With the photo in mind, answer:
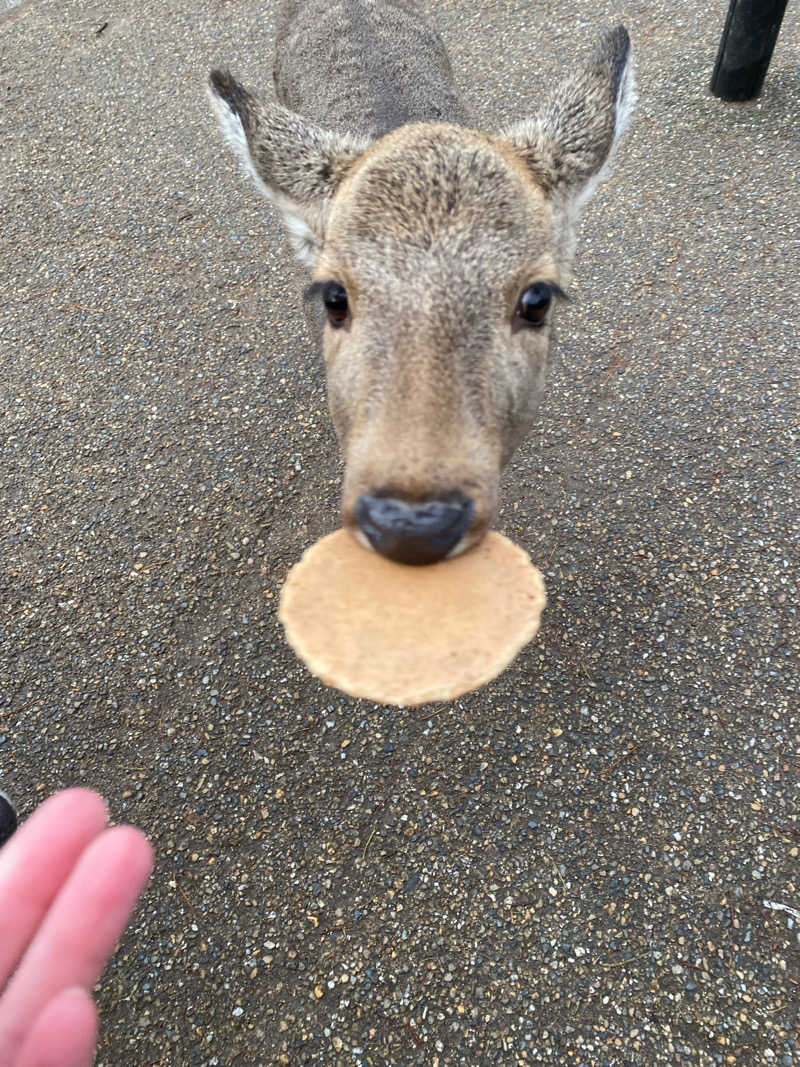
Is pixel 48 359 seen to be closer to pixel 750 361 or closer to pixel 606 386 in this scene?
pixel 606 386

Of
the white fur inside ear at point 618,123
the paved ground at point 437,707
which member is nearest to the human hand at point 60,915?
the paved ground at point 437,707

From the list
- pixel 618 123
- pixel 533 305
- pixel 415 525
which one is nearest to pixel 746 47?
pixel 618 123

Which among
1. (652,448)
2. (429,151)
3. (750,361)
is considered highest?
(429,151)

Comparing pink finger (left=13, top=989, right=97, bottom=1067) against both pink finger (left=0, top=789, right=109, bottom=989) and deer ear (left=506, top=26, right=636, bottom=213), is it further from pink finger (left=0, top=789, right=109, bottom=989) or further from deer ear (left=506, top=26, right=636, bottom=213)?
deer ear (left=506, top=26, right=636, bottom=213)

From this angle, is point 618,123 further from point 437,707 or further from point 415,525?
point 437,707

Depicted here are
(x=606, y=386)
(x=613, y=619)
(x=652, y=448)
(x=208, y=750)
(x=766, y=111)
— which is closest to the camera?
(x=208, y=750)

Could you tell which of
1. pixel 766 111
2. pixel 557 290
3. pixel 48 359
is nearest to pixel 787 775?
pixel 557 290
